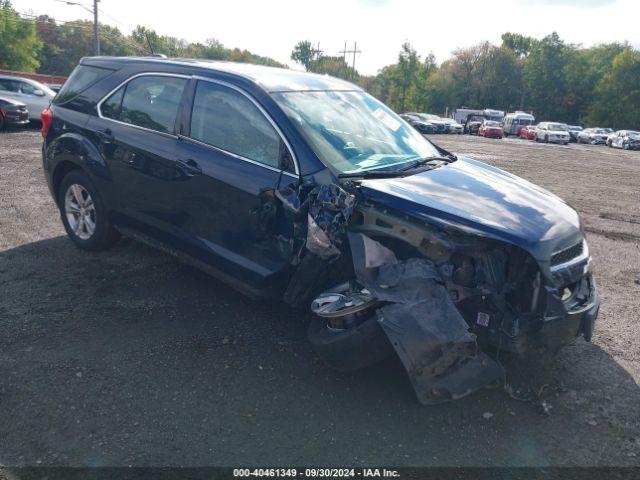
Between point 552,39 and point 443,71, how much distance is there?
15346mm

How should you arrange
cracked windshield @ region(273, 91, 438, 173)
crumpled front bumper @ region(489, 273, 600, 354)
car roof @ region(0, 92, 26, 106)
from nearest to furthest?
crumpled front bumper @ region(489, 273, 600, 354) → cracked windshield @ region(273, 91, 438, 173) → car roof @ region(0, 92, 26, 106)

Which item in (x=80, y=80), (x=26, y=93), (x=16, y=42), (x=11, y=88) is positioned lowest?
(x=26, y=93)

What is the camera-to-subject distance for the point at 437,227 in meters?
3.19

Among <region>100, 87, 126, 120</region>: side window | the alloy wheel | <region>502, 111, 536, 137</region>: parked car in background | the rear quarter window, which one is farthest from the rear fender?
<region>502, 111, 536, 137</region>: parked car in background

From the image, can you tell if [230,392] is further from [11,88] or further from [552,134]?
[552,134]

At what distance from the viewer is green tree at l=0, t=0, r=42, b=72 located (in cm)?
6022

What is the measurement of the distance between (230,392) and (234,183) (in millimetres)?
1478

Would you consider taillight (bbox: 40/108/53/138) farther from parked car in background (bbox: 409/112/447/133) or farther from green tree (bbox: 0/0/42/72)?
green tree (bbox: 0/0/42/72)

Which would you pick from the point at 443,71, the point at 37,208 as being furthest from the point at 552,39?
the point at 37,208

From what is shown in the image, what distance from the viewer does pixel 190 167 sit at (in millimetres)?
4133

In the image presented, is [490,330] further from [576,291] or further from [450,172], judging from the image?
[450,172]

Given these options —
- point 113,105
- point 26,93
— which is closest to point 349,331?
point 113,105

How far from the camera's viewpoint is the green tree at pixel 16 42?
60219 mm

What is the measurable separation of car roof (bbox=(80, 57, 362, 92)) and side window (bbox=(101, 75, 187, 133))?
19 cm
